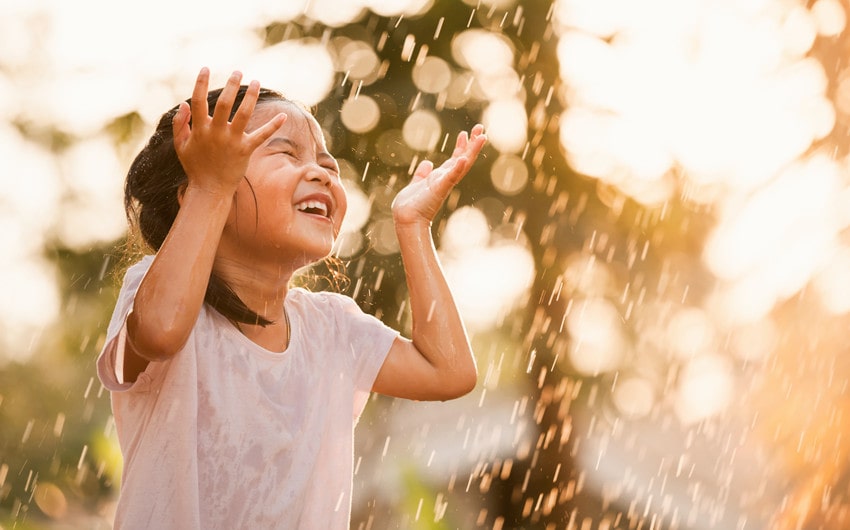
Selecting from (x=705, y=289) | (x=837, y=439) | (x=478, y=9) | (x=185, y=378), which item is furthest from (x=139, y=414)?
(x=705, y=289)

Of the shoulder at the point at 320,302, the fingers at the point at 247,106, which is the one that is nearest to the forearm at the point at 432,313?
the shoulder at the point at 320,302

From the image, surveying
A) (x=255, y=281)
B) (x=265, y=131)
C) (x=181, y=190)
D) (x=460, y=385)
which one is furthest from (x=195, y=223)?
(x=460, y=385)

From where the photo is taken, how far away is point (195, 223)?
116 cm

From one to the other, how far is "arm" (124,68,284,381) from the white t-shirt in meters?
0.09

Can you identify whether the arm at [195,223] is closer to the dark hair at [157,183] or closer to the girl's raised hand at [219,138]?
the girl's raised hand at [219,138]

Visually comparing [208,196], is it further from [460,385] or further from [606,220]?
[606,220]

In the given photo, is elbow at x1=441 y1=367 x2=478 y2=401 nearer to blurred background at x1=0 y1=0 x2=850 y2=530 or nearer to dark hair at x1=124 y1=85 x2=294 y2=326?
dark hair at x1=124 y1=85 x2=294 y2=326

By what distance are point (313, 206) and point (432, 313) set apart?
0.30 metres

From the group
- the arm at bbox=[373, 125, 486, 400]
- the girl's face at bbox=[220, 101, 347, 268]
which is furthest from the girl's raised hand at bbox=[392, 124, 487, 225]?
the girl's face at bbox=[220, 101, 347, 268]

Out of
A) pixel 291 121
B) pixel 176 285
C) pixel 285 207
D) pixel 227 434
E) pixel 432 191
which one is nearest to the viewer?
pixel 176 285

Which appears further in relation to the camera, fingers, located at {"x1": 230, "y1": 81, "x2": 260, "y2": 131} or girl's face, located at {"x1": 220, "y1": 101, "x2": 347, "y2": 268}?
girl's face, located at {"x1": 220, "y1": 101, "x2": 347, "y2": 268}

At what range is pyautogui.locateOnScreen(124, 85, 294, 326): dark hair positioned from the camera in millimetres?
1554

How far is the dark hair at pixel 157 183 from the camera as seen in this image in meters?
1.55

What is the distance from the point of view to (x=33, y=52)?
6.07 metres
